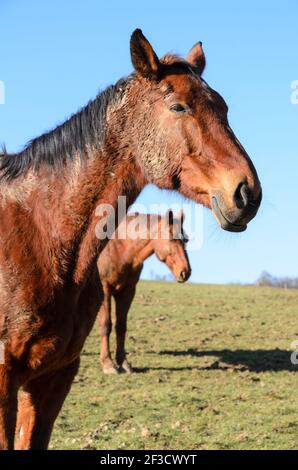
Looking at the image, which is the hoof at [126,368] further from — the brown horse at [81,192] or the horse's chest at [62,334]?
the horse's chest at [62,334]

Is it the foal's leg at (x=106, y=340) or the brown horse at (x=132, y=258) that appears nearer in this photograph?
the foal's leg at (x=106, y=340)

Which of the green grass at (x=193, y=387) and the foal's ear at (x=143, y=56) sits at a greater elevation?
the foal's ear at (x=143, y=56)

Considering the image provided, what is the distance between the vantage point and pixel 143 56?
13.2 ft

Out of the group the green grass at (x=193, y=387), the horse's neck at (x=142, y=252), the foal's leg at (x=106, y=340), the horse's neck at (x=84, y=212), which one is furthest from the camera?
the horse's neck at (x=142, y=252)

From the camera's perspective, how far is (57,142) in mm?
4285

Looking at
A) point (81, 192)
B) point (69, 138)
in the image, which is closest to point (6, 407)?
point (81, 192)

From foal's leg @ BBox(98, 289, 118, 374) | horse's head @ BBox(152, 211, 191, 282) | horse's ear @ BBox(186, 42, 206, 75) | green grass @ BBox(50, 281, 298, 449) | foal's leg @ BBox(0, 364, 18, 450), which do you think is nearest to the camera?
foal's leg @ BBox(0, 364, 18, 450)

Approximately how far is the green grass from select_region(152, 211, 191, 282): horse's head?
1660 millimetres

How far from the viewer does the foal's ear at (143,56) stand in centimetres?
392

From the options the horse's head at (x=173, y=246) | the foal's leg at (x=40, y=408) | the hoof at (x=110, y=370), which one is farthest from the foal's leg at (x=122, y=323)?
the foal's leg at (x=40, y=408)

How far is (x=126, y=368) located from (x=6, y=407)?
28.2ft

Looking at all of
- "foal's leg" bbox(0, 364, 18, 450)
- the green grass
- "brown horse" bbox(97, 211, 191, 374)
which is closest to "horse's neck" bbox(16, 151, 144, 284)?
"foal's leg" bbox(0, 364, 18, 450)

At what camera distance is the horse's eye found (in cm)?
395

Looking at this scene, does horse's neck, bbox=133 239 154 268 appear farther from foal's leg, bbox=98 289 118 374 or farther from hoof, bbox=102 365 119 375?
hoof, bbox=102 365 119 375
